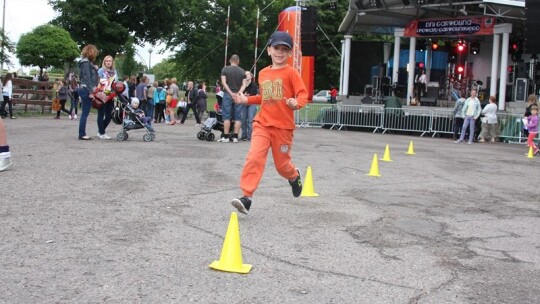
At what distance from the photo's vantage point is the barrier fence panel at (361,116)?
25909 millimetres

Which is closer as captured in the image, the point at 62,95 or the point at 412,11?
the point at 62,95

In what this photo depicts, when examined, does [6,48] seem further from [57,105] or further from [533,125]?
[533,125]

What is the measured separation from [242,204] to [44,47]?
2486cm

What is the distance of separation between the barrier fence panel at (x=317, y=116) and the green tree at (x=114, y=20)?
15.3m

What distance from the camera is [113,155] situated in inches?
404

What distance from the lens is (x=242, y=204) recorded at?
18.8 ft

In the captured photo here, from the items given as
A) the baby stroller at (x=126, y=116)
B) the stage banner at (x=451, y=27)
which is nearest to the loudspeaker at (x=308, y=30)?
the stage banner at (x=451, y=27)

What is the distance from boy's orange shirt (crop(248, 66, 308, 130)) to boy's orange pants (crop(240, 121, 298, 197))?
0.08 m

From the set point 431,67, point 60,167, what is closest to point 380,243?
point 60,167

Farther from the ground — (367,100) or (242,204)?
(367,100)

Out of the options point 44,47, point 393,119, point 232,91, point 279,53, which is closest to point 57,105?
point 44,47

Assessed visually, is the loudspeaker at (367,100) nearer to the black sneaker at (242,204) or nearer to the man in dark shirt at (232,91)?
the man in dark shirt at (232,91)

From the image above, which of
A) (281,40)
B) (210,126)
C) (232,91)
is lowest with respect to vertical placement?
(210,126)

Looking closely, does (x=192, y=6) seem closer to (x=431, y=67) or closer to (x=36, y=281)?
(x=431, y=67)
